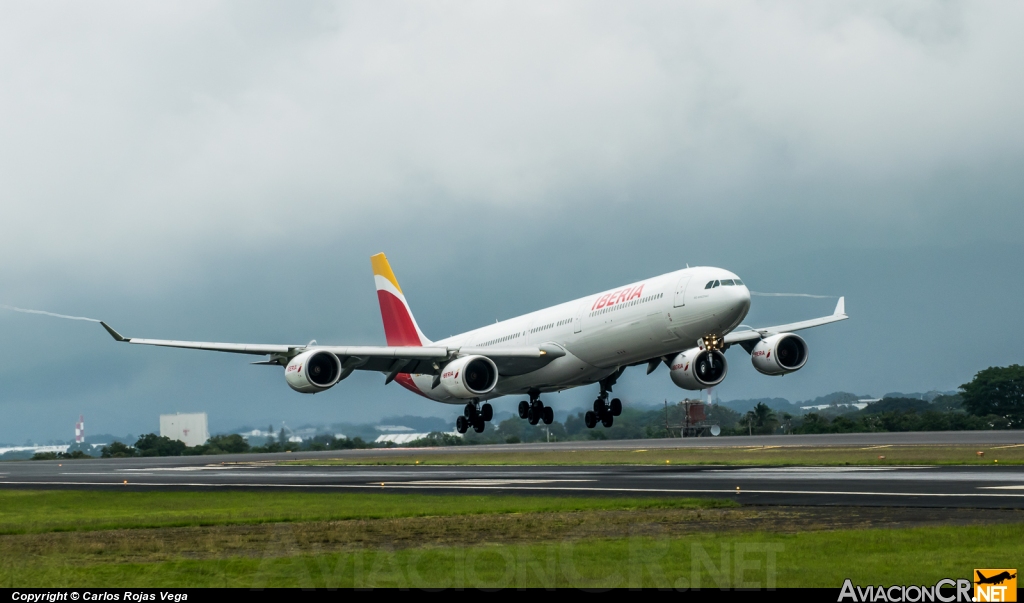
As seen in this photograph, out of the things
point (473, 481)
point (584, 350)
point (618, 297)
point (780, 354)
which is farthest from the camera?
point (780, 354)

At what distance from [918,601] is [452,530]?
10199 millimetres

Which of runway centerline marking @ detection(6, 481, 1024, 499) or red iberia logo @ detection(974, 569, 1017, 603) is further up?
runway centerline marking @ detection(6, 481, 1024, 499)

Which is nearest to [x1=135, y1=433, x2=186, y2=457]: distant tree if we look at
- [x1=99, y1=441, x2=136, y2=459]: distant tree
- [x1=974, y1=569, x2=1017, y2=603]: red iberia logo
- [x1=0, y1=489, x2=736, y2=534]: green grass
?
[x1=99, y1=441, x2=136, y2=459]: distant tree

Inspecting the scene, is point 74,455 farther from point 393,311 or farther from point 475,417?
point 475,417

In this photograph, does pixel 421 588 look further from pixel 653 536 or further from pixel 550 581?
pixel 653 536

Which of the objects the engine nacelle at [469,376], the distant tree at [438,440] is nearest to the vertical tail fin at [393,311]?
the engine nacelle at [469,376]

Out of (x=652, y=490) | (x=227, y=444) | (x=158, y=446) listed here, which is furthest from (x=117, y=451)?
(x=652, y=490)

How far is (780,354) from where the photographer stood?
55.2 meters

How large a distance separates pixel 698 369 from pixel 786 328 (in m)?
10.0

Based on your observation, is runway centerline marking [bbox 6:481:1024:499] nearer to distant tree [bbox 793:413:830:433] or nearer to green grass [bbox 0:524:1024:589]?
green grass [bbox 0:524:1024:589]

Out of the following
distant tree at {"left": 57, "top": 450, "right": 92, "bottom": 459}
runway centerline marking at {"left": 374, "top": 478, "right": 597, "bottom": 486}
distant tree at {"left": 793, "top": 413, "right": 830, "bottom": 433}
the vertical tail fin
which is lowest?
runway centerline marking at {"left": 374, "top": 478, "right": 597, "bottom": 486}

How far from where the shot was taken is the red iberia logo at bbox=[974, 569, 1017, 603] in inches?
456

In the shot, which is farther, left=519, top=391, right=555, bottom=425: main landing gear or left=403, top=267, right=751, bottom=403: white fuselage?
left=519, top=391, right=555, bottom=425: main landing gear

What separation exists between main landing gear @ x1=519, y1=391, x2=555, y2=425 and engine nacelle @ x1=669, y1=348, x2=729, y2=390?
8241mm
